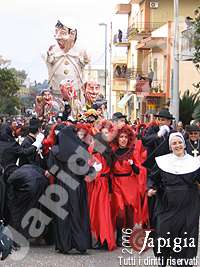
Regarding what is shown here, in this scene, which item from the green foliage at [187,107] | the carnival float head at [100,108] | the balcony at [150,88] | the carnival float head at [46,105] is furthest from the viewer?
the balcony at [150,88]

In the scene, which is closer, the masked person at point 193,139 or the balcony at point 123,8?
the masked person at point 193,139

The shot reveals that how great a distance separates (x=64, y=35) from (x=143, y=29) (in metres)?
5.78

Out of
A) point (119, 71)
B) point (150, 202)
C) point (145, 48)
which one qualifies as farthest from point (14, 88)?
point (150, 202)

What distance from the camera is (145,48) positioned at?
4856 centimetres

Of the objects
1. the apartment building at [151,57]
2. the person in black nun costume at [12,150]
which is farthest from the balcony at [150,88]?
the person in black nun costume at [12,150]

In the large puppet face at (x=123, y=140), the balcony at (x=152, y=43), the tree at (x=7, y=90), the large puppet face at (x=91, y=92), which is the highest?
the balcony at (x=152, y=43)

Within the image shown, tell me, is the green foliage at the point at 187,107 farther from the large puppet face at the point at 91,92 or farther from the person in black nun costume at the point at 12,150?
the person in black nun costume at the point at 12,150

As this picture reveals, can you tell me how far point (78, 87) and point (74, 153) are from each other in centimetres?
3575

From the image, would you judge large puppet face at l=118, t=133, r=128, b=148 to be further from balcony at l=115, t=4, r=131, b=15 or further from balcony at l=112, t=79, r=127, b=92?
balcony at l=115, t=4, r=131, b=15

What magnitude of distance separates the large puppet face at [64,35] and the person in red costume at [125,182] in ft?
125

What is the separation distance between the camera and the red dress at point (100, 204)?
9.92 m

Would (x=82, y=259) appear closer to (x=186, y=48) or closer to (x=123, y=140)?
(x=123, y=140)

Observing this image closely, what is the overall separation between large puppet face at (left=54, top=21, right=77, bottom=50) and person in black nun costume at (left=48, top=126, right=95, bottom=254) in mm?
38420

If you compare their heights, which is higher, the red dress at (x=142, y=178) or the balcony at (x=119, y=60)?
the balcony at (x=119, y=60)
